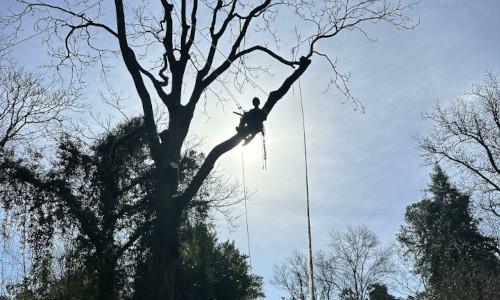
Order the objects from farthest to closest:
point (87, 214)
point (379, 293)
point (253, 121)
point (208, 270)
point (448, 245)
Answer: point (379, 293)
point (448, 245)
point (208, 270)
point (87, 214)
point (253, 121)

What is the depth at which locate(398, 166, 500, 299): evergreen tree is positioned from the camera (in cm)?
1630

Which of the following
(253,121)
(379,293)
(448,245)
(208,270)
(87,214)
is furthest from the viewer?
(379,293)

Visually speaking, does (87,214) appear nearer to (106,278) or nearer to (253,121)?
(106,278)

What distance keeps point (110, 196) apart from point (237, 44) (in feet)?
28.7

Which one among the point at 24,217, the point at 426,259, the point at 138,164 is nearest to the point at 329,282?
the point at 426,259

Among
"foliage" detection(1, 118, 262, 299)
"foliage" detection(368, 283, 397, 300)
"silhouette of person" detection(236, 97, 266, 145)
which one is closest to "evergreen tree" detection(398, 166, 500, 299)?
"foliage" detection(368, 283, 397, 300)

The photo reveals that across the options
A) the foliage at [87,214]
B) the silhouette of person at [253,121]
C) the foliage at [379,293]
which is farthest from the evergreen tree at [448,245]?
the silhouette of person at [253,121]

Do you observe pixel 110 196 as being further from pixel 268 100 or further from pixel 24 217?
pixel 268 100

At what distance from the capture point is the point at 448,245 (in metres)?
24.4

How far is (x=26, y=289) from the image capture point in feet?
44.8

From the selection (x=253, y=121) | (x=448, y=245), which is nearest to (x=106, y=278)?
(x=253, y=121)

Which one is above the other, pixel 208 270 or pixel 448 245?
pixel 448 245

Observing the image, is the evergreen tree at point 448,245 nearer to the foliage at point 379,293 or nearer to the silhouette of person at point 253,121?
the foliage at point 379,293

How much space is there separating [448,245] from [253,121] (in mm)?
21690
